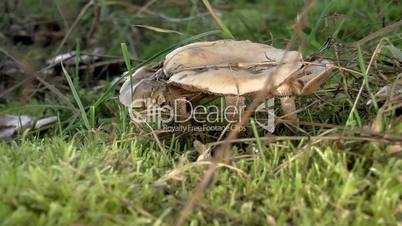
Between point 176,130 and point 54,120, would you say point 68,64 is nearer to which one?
point 54,120

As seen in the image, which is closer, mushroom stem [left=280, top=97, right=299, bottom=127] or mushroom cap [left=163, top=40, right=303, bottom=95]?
mushroom cap [left=163, top=40, right=303, bottom=95]

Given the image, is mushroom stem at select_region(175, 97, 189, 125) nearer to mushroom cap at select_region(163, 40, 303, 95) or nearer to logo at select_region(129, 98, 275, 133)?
logo at select_region(129, 98, 275, 133)

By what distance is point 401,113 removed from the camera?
5.05 ft

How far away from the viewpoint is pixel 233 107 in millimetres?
1652

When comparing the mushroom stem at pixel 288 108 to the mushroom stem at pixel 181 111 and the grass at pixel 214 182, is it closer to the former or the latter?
the grass at pixel 214 182

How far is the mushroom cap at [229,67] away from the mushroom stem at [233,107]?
4.5 inches

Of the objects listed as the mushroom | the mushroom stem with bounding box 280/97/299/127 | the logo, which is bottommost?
the logo

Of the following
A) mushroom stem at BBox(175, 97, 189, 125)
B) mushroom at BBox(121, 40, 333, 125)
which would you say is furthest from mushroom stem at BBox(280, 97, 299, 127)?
mushroom stem at BBox(175, 97, 189, 125)

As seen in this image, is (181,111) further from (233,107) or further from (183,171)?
(183,171)

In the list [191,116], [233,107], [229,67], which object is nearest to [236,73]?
[229,67]

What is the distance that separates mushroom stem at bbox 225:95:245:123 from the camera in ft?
5.34

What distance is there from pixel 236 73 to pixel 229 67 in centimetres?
6

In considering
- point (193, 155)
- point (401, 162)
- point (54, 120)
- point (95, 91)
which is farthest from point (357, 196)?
point (95, 91)

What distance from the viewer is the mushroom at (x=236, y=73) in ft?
4.65
